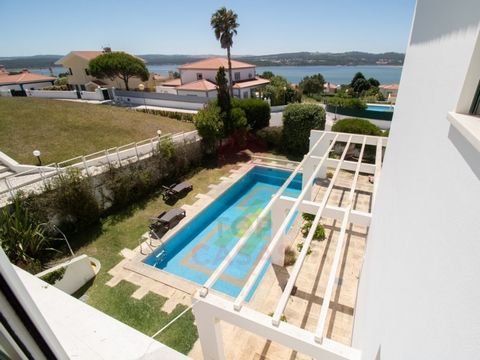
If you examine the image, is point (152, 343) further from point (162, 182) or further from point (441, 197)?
point (162, 182)

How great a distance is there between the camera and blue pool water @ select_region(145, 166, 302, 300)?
10859mm

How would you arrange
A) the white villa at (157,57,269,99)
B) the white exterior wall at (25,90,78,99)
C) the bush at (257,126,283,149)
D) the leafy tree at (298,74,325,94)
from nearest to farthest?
1. the bush at (257,126,283,149)
2. the white exterior wall at (25,90,78,99)
3. the white villa at (157,57,269,99)
4. the leafy tree at (298,74,325,94)

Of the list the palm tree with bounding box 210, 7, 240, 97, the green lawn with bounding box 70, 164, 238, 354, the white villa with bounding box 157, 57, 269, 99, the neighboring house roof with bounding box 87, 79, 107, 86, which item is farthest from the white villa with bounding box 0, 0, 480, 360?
the neighboring house roof with bounding box 87, 79, 107, 86

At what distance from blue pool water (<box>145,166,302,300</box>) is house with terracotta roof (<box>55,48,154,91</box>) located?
3796cm

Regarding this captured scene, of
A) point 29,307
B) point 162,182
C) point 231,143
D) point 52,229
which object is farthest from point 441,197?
point 231,143

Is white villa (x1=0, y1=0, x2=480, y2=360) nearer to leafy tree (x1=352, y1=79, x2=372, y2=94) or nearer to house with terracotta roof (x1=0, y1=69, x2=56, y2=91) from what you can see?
house with terracotta roof (x1=0, y1=69, x2=56, y2=91)

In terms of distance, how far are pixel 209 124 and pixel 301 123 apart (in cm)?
723

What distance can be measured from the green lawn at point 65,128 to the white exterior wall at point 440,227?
19.4 m

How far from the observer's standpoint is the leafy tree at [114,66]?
38519 mm

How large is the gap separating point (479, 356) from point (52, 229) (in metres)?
14.2

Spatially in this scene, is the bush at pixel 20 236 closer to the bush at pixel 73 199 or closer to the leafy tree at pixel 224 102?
the bush at pixel 73 199

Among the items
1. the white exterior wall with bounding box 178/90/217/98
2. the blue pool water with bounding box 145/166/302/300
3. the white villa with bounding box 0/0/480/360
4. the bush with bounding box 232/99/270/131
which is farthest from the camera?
the white exterior wall with bounding box 178/90/217/98

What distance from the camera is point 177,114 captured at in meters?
27.4

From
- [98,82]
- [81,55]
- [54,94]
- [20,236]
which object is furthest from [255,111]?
[81,55]
